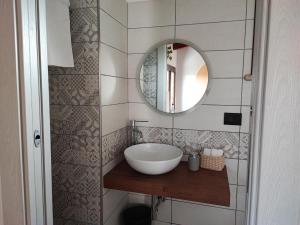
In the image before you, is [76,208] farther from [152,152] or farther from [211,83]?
[211,83]

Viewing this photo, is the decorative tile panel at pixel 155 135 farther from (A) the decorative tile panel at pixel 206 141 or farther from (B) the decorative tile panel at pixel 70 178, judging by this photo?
(B) the decorative tile panel at pixel 70 178

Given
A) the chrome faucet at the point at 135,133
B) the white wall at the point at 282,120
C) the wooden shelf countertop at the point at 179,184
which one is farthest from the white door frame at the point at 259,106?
the chrome faucet at the point at 135,133

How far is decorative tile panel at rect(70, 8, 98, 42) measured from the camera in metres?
1.49

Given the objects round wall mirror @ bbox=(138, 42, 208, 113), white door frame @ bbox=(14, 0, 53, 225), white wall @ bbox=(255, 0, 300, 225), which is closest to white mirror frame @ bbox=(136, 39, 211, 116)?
round wall mirror @ bbox=(138, 42, 208, 113)

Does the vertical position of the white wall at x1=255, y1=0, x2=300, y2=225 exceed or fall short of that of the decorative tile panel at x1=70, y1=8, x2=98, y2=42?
it falls short

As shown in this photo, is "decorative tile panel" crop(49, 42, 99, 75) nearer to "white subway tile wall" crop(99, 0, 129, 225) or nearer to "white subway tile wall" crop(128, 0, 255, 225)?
"white subway tile wall" crop(99, 0, 129, 225)

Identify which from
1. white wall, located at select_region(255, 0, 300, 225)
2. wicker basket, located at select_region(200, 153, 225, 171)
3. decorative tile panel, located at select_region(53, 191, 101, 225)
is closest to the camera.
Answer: white wall, located at select_region(255, 0, 300, 225)

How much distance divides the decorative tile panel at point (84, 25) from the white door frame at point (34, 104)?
1.96ft

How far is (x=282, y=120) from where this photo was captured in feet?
1.98

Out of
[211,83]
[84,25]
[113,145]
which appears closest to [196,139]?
[211,83]

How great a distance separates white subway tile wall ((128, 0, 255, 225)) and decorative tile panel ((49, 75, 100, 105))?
0.52m

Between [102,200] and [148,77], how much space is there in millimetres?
1073

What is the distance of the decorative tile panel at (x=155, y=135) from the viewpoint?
1.94 metres

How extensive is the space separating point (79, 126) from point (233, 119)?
1.20 metres
